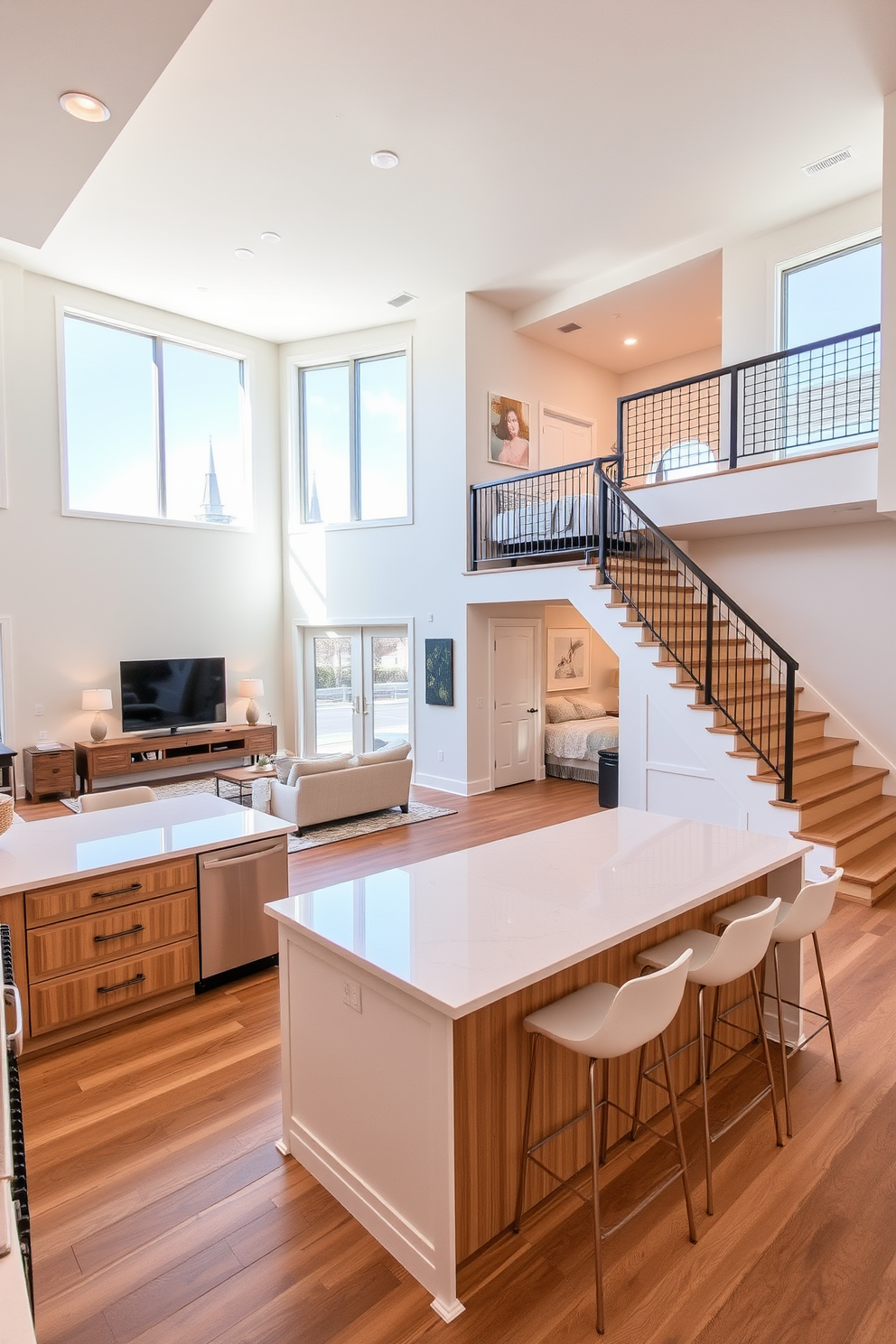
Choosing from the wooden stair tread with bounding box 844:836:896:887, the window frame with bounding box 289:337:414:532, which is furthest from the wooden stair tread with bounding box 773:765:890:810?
the window frame with bounding box 289:337:414:532

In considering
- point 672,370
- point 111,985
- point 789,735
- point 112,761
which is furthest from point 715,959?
point 672,370

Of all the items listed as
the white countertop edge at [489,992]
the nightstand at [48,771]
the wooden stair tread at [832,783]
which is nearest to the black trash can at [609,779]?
the wooden stair tread at [832,783]

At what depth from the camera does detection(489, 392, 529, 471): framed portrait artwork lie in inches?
343

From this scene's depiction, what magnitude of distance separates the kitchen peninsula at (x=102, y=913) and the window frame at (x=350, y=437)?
6114mm

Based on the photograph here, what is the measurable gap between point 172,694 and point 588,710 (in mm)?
5440

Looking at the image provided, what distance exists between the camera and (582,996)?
230 centimetres

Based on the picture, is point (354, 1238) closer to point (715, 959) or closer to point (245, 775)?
point (715, 959)

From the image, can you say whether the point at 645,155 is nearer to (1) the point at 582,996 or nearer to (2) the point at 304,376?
(2) the point at 304,376

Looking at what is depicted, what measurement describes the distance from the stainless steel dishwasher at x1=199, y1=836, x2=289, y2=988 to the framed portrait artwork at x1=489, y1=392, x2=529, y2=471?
6.25 meters

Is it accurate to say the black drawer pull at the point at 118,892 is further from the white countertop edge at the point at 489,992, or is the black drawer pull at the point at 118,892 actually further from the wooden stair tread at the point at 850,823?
the wooden stair tread at the point at 850,823

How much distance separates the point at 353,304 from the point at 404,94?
143 inches

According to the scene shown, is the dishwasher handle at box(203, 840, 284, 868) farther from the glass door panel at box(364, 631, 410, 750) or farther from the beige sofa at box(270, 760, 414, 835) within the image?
the glass door panel at box(364, 631, 410, 750)

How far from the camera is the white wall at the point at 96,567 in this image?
7926mm

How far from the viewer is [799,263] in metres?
6.84
